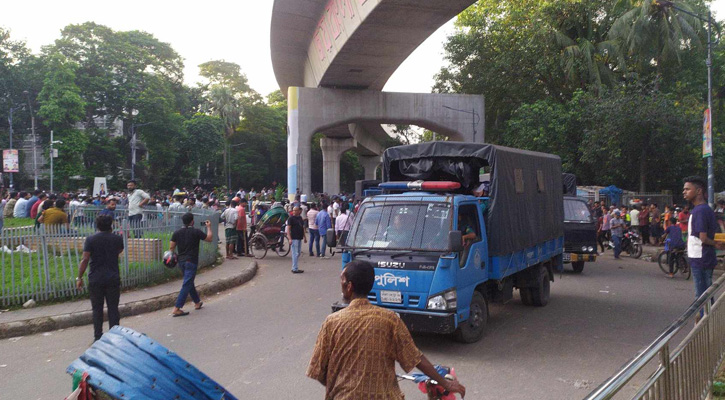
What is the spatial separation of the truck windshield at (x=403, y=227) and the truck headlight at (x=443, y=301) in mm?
612

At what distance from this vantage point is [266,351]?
661 cm

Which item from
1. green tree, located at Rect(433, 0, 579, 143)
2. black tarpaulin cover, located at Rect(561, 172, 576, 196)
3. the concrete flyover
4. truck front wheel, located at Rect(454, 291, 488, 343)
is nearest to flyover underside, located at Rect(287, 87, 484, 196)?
the concrete flyover

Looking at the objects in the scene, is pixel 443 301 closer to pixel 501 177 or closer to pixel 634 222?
pixel 501 177

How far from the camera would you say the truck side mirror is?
626 cm

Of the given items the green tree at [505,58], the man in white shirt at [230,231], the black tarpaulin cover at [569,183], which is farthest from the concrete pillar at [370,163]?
the man in white shirt at [230,231]

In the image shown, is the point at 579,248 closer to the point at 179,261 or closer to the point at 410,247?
the point at 410,247

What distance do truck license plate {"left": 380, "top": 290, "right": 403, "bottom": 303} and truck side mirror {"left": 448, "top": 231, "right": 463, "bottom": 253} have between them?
866mm

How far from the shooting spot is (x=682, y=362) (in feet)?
11.2

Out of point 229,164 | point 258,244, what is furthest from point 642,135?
point 229,164

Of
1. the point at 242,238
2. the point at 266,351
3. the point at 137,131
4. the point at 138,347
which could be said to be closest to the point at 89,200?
the point at 242,238

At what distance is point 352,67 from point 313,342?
17.1 m

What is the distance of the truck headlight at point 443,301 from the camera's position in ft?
20.5

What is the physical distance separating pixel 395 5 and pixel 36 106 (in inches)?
1790

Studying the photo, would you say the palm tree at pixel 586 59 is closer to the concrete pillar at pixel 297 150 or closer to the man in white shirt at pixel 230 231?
the concrete pillar at pixel 297 150
